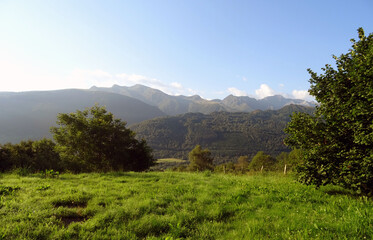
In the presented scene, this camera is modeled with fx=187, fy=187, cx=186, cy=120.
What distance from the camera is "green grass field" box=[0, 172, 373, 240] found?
5105mm

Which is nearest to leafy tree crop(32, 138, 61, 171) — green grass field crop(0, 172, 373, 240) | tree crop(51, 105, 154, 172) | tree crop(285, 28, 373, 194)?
tree crop(51, 105, 154, 172)

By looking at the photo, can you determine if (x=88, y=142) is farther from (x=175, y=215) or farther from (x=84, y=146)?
(x=175, y=215)

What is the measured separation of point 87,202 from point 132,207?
7.05 feet

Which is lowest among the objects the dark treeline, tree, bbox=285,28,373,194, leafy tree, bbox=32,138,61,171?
leafy tree, bbox=32,138,61,171

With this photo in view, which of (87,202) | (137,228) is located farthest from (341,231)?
(87,202)

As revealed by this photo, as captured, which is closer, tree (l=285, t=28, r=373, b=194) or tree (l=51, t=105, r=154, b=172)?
tree (l=285, t=28, r=373, b=194)

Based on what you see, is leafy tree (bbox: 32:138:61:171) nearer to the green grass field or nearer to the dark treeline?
the dark treeline

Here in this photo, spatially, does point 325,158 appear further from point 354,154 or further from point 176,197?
point 176,197

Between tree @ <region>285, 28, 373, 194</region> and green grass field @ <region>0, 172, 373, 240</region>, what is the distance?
1.15 metres

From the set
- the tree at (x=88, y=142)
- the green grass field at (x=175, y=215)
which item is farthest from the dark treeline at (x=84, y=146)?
the green grass field at (x=175, y=215)

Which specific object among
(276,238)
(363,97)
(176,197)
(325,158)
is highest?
(363,97)

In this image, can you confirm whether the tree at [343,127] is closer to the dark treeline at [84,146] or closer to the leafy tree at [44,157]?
the dark treeline at [84,146]

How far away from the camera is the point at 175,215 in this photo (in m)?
6.40

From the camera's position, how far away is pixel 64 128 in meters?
27.8
